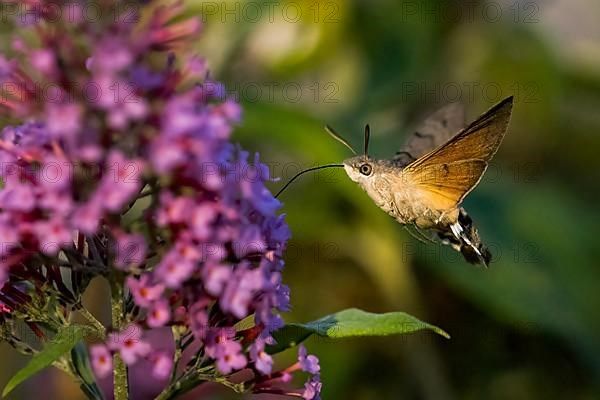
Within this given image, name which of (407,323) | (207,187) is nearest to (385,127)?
(407,323)

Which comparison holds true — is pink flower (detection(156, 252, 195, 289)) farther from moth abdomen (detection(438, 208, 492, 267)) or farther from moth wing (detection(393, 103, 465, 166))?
moth wing (detection(393, 103, 465, 166))

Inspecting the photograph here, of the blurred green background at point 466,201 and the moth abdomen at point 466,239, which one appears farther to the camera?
the blurred green background at point 466,201

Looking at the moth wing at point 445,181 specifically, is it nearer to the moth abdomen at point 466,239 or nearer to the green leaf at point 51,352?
the moth abdomen at point 466,239

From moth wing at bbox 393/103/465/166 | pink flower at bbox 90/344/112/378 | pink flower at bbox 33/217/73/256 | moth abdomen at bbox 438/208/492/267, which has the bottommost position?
moth abdomen at bbox 438/208/492/267

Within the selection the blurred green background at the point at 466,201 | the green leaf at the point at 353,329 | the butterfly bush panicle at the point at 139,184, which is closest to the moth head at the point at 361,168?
the green leaf at the point at 353,329

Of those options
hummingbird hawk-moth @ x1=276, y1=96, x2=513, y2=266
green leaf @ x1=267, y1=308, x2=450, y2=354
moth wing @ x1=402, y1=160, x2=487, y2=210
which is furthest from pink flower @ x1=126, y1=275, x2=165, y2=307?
moth wing @ x1=402, y1=160, x2=487, y2=210

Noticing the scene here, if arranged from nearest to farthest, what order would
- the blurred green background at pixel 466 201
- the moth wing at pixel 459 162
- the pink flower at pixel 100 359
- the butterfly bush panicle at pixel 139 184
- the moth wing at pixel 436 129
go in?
1. the butterfly bush panicle at pixel 139 184
2. the pink flower at pixel 100 359
3. the moth wing at pixel 459 162
4. the moth wing at pixel 436 129
5. the blurred green background at pixel 466 201

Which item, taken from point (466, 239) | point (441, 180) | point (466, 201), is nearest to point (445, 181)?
point (441, 180)
